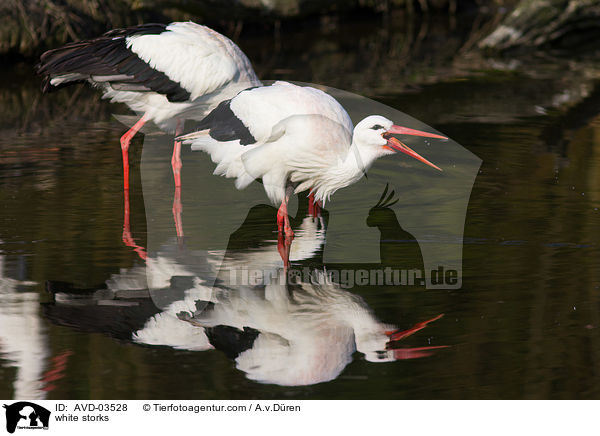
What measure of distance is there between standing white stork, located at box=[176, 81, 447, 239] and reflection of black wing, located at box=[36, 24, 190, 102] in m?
1.12

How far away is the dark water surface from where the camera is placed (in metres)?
Result: 4.94

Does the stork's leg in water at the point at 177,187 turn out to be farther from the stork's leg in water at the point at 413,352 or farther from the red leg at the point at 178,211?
the stork's leg in water at the point at 413,352

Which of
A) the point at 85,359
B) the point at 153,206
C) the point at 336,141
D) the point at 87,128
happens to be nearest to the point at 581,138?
the point at 336,141

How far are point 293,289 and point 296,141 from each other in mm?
1377

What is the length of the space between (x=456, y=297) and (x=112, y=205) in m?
3.39

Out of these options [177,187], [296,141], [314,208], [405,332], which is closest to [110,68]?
[177,187]

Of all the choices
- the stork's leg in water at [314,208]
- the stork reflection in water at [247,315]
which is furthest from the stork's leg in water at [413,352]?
the stork's leg in water at [314,208]

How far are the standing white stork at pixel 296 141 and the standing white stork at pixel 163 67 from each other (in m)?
0.87

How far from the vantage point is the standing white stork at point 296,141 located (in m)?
7.15

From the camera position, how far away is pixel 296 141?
7246 millimetres

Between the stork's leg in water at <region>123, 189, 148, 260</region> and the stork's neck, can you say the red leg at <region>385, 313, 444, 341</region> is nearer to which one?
the stork's neck

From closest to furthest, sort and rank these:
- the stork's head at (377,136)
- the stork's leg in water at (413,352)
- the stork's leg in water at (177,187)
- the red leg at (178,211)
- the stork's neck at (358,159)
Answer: the stork's leg in water at (413,352) < the stork's head at (377,136) < the stork's neck at (358,159) < the red leg at (178,211) < the stork's leg in water at (177,187)
